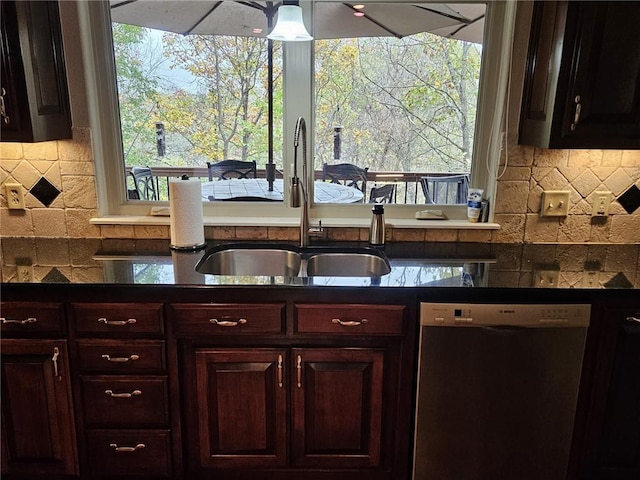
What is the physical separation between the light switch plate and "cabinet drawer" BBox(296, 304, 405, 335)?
97 centimetres

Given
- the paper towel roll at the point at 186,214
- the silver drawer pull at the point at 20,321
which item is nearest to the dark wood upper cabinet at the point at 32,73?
the paper towel roll at the point at 186,214

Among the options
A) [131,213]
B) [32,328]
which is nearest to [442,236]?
[131,213]

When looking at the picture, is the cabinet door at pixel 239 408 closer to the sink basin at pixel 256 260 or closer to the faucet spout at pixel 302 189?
the sink basin at pixel 256 260

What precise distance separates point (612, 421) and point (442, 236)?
0.99 metres

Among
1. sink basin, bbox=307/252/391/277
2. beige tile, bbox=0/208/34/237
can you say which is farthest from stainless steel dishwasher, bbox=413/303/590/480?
beige tile, bbox=0/208/34/237

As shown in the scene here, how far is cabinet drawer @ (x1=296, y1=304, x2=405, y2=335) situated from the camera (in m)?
1.70

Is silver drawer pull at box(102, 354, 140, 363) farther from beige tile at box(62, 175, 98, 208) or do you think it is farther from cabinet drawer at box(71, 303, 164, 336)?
beige tile at box(62, 175, 98, 208)

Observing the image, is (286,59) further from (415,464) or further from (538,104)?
(415,464)

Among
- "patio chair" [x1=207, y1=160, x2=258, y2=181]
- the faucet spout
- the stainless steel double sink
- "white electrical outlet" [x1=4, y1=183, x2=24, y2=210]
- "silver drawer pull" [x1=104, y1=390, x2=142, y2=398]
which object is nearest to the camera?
"silver drawer pull" [x1=104, y1=390, x2=142, y2=398]

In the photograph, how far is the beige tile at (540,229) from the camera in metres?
2.23

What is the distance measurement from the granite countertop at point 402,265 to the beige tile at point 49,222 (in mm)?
41

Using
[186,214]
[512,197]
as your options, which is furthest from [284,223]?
[512,197]

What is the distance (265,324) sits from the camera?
171 cm

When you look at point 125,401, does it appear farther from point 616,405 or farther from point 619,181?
point 619,181
